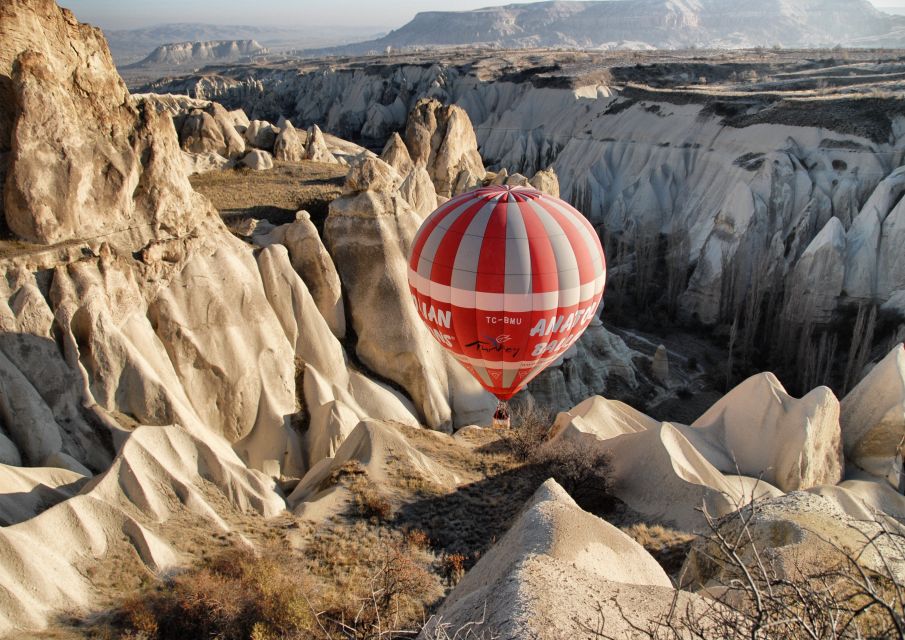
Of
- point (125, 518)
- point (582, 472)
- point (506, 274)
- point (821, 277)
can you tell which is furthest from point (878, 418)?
point (125, 518)

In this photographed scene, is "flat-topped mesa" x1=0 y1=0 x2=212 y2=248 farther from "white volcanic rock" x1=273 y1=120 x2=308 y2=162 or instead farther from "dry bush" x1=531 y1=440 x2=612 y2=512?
"white volcanic rock" x1=273 y1=120 x2=308 y2=162

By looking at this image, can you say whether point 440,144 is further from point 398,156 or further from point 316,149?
point 316,149

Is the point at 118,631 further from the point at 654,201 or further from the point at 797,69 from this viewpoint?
the point at 797,69

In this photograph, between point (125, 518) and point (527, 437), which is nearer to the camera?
point (125, 518)

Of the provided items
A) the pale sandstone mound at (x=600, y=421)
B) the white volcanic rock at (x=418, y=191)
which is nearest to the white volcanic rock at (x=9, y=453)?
the pale sandstone mound at (x=600, y=421)

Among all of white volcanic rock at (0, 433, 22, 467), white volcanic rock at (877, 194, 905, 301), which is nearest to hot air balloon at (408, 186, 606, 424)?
white volcanic rock at (0, 433, 22, 467)

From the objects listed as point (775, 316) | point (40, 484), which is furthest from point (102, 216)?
point (775, 316)

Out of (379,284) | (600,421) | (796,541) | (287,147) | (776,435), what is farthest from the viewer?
(287,147)
